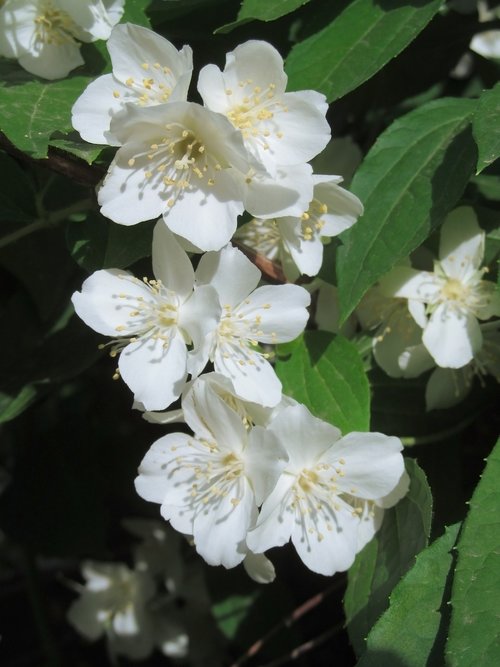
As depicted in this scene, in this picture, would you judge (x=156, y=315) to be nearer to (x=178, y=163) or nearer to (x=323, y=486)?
(x=178, y=163)

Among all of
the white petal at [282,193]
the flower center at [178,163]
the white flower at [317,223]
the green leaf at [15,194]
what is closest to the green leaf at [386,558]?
the white flower at [317,223]

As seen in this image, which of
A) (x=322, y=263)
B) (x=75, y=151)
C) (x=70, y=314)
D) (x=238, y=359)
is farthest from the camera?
(x=70, y=314)

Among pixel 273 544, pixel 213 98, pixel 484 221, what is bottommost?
pixel 273 544

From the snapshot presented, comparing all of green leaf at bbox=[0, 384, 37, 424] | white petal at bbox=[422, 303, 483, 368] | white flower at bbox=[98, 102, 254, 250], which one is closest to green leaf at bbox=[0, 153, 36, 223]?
green leaf at bbox=[0, 384, 37, 424]

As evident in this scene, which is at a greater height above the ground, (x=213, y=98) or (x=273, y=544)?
(x=213, y=98)

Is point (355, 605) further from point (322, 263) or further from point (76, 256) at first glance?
point (76, 256)

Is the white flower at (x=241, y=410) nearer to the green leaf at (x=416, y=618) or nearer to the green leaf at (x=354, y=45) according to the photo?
the green leaf at (x=416, y=618)

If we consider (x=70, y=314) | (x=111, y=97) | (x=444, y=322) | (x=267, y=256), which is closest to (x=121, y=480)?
(x=70, y=314)

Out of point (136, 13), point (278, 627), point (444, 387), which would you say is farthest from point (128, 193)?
point (278, 627)
